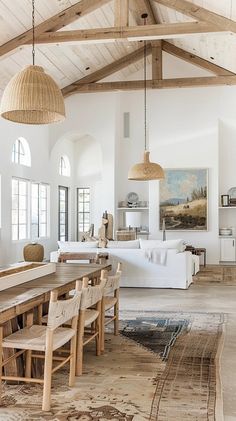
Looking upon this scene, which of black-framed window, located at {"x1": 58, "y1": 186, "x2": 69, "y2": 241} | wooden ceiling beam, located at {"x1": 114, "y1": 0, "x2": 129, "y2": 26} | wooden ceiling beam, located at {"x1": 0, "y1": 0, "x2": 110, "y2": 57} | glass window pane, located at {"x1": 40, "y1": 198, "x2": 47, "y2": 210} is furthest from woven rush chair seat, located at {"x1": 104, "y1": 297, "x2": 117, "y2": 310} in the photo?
black-framed window, located at {"x1": 58, "y1": 186, "x2": 69, "y2": 241}

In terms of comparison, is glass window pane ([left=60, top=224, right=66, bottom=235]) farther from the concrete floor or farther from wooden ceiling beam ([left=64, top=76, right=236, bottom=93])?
the concrete floor

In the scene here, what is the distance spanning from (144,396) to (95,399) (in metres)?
0.34

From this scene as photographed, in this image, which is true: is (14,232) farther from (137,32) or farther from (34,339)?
(34,339)

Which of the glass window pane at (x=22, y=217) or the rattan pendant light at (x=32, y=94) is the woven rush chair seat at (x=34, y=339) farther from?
Result: the glass window pane at (x=22, y=217)

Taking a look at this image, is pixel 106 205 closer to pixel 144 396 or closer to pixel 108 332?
pixel 108 332

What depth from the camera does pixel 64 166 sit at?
1386 centimetres

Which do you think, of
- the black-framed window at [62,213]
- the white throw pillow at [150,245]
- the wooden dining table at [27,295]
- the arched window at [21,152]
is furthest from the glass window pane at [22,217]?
the wooden dining table at [27,295]

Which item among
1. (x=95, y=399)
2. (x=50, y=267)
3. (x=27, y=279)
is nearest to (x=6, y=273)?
(x=27, y=279)

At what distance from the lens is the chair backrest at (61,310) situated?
298cm

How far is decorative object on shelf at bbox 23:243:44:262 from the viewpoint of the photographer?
10078 mm

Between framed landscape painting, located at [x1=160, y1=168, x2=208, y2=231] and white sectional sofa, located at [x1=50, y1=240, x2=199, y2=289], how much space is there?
4114 mm

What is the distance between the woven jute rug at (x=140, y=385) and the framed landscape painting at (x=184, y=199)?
7.37 m

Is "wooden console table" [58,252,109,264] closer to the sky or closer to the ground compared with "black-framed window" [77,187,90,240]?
closer to the ground

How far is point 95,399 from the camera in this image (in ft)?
10.5
